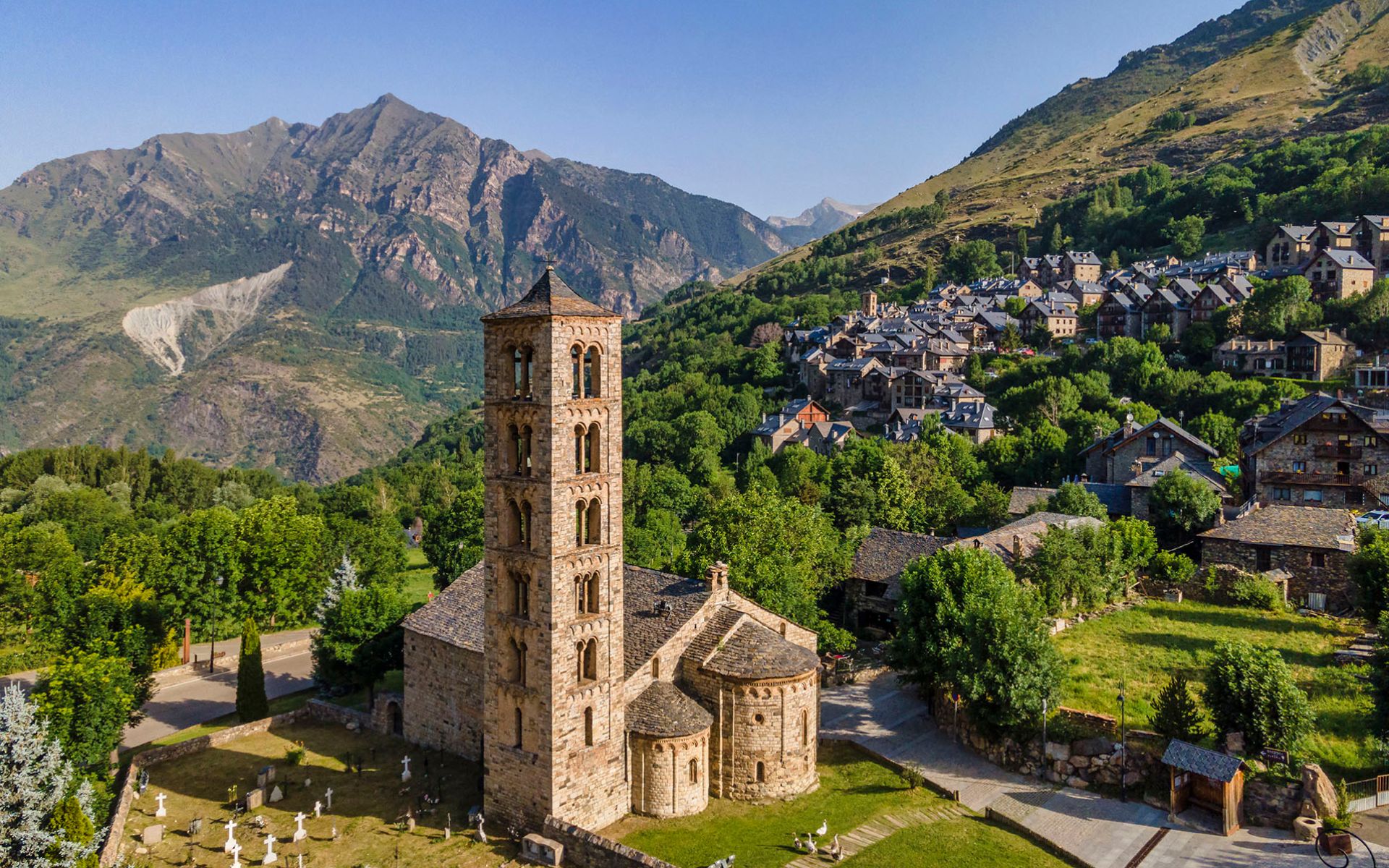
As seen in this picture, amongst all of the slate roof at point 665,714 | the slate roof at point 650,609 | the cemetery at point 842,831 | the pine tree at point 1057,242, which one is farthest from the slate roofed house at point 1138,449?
the pine tree at point 1057,242

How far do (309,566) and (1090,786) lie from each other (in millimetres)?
56067

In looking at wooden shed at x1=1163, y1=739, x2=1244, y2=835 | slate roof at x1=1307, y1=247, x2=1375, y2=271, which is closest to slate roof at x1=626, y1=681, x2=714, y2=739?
wooden shed at x1=1163, y1=739, x2=1244, y2=835

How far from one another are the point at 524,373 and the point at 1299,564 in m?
46.4

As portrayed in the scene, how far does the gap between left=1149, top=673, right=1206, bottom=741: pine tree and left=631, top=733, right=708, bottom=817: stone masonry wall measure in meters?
17.5

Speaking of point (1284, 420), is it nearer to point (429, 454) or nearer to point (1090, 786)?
point (1090, 786)

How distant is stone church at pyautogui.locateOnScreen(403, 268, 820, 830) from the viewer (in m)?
31.1

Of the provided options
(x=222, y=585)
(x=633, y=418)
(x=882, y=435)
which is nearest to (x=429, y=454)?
(x=633, y=418)

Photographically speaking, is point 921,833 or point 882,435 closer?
point 921,833

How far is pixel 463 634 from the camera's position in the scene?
4003cm

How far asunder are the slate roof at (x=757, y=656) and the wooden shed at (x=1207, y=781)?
13261 millimetres

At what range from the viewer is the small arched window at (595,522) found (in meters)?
32.7

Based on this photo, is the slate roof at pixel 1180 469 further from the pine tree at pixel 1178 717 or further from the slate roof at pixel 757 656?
the slate roof at pixel 757 656

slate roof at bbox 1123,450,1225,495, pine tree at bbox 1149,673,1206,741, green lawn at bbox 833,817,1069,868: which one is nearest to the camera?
green lawn at bbox 833,817,1069,868

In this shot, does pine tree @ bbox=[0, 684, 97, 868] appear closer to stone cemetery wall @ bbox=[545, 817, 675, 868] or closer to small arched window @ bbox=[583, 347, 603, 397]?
stone cemetery wall @ bbox=[545, 817, 675, 868]
